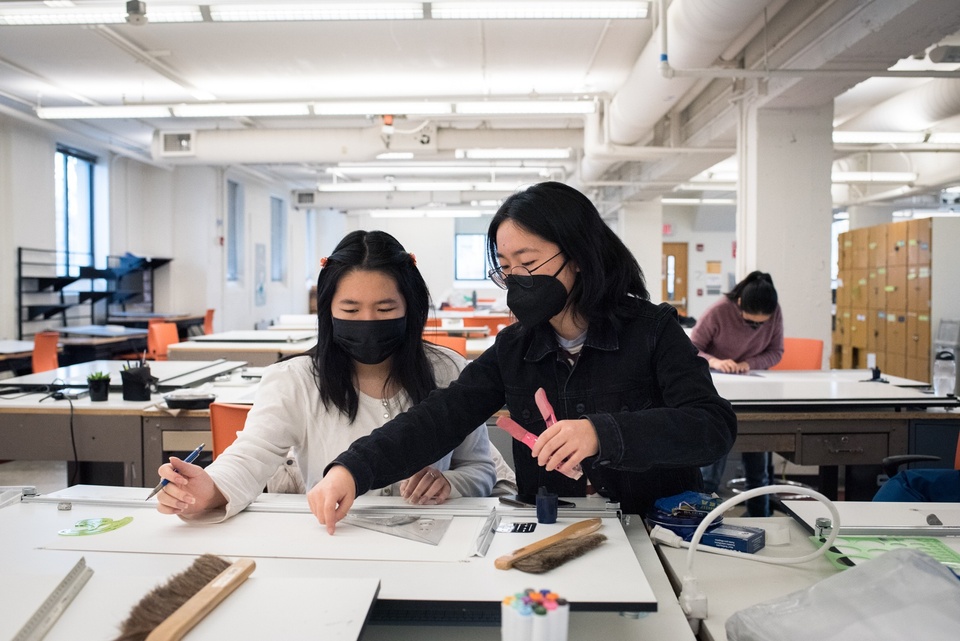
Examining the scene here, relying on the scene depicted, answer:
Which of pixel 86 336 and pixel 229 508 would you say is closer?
pixel 229 508

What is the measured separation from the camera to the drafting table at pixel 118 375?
343 cm

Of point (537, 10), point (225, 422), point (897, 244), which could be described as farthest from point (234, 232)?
point (225, 422)

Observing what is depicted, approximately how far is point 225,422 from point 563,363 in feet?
4.27

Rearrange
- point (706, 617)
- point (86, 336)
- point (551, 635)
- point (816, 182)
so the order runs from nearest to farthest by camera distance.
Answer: point (551, 635)
point (706, 617)
point (816, 182)
point (86, 336)

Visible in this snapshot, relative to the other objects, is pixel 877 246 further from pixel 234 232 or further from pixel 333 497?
pixel 234 232

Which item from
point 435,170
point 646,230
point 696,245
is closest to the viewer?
point 435,170

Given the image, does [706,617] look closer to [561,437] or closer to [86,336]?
[561,437]

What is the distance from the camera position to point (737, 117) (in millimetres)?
5926

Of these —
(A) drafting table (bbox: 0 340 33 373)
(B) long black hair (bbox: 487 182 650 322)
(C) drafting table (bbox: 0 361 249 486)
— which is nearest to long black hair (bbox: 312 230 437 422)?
(B) long black hair (bbox: 487 182 650 322)

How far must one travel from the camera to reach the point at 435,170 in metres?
11.2

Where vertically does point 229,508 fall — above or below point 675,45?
below

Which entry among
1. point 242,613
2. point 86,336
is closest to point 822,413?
point 242,613

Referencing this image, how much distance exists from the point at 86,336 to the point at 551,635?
8.44 m

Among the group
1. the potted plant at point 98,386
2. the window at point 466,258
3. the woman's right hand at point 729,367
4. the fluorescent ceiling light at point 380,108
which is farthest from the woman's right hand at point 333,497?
the window at point 466,258
